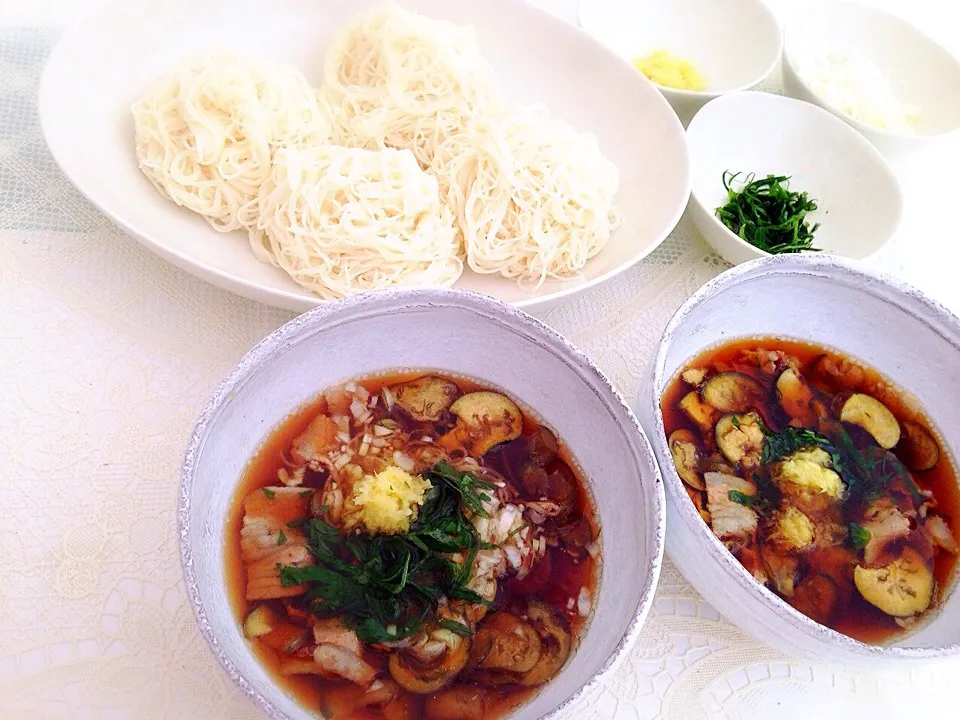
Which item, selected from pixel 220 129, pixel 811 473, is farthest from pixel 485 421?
pixel 220 129

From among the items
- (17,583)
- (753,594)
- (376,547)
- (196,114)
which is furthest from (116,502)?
(753,594)

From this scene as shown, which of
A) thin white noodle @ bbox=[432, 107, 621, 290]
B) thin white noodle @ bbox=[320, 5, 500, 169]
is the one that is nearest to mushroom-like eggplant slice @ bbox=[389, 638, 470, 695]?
thin white noodle @ bbox=[432, 107, 621, 290]

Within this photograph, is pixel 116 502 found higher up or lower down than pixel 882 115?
lower down

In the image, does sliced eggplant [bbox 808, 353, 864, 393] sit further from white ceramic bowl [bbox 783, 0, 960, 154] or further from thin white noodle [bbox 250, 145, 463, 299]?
white ceramic bowl [bbox 783, 0, 960, 154]

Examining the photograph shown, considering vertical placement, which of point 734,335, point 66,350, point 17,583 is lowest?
point 17,583

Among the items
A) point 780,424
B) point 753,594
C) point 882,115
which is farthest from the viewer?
point 882,115

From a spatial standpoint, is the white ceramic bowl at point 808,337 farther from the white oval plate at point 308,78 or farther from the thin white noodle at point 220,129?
the thin white noodle at point 220,129

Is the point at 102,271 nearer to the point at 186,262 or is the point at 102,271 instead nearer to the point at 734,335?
→ the point at 186,262
